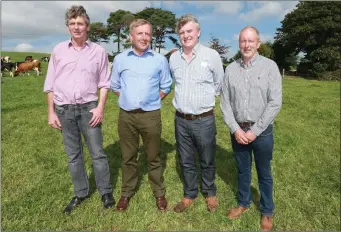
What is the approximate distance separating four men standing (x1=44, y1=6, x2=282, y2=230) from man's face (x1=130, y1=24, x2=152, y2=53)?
13mm

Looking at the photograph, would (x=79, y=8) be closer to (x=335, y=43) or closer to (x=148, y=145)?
(x=148, y=145)

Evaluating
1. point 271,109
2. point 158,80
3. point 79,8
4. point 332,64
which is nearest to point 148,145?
point 158,80

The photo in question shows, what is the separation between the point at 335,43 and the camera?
4047 centimetres

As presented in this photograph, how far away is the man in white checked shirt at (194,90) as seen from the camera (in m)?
4.38

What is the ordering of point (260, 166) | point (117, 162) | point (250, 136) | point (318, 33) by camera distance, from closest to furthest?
point (250, 136) < point (260, 166) < point (117, 162) < point (318, 33)

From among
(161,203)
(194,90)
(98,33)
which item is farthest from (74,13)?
(98,33)

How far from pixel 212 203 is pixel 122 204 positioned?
141cm

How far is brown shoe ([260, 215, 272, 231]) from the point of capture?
442 centimetres

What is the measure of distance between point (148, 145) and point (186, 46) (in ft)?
5.20

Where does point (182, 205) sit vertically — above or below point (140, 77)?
below

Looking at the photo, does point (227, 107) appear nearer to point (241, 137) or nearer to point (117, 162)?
point (241, 137)

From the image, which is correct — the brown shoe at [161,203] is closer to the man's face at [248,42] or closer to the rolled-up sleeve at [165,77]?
the rolled-up sleeve at [165,77]

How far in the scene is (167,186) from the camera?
18.8 feet

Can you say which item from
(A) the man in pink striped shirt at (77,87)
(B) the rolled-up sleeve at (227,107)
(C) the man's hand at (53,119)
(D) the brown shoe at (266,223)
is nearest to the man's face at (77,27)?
(A) the man in pink striped shirt at (77,87)
